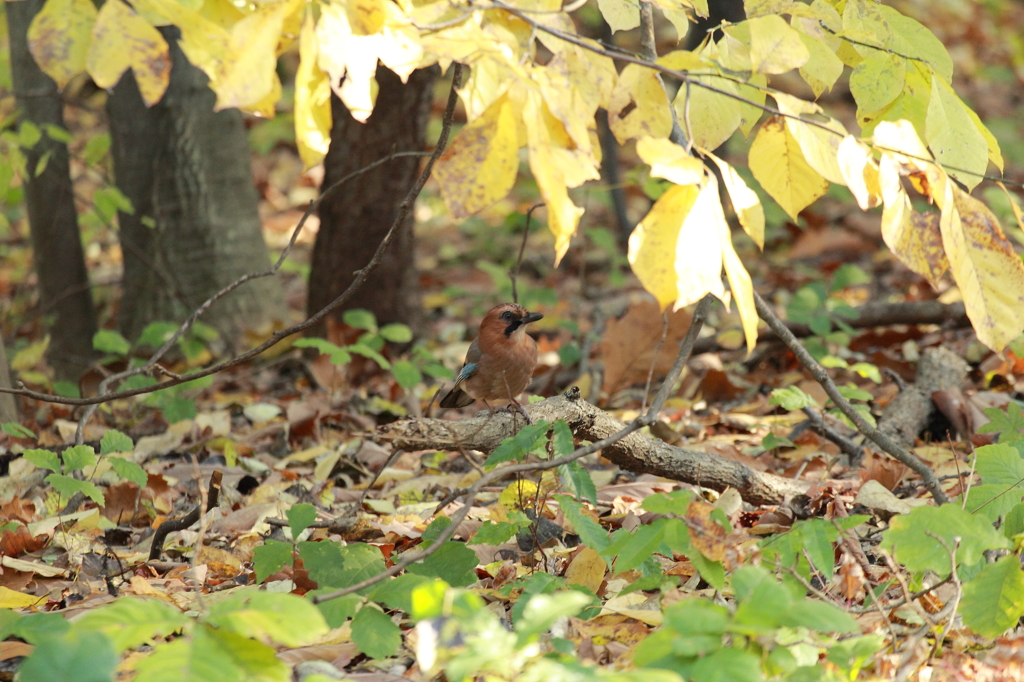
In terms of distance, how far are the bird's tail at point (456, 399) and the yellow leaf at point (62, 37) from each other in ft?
8.21

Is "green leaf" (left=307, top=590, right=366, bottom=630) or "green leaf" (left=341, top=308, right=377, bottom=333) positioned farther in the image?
"green leaf" (left=341, top=308, right=377, bottom=333)

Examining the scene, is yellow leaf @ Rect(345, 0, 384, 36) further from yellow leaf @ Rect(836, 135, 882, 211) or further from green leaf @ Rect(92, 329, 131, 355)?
green leaf @ Rect(92, 329, 131, 355)

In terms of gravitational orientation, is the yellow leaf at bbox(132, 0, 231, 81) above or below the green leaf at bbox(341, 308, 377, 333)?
above

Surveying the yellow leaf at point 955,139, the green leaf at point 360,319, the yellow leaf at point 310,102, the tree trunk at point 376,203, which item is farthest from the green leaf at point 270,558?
the tree trunk at point 376,203

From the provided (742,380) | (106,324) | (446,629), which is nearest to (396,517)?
(446,629)

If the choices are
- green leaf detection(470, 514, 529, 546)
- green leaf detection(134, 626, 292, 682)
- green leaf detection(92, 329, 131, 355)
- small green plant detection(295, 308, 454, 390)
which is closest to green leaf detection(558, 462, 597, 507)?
green leaf detection(470, 514, 529, 546)

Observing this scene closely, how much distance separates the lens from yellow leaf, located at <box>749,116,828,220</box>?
2070 mm

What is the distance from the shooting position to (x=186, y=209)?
18.4 feet

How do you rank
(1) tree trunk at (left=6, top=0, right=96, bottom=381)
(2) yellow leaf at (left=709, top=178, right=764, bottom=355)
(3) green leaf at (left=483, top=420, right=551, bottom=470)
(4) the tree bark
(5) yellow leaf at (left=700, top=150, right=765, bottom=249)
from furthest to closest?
(1) tree trunk at (left=6, top=0, right=96, bottom=381), (4) the tree bark, (3) green leaf at (left=483, top=420, right=551, bottom=470), (5) yellow leaf at (left=700, top=150, right=765, bottom=249), (2) yellow leaf at (left=709, top=178, right=764, bottom=355)

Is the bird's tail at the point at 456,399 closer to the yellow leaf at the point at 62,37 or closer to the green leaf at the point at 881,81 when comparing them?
the green leaf at the point at 881,81

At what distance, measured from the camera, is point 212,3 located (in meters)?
2.01

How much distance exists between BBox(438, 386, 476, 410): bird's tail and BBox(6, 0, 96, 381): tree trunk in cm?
275

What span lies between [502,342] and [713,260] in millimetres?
2513

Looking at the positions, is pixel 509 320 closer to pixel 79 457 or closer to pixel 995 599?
pixel 79 457
